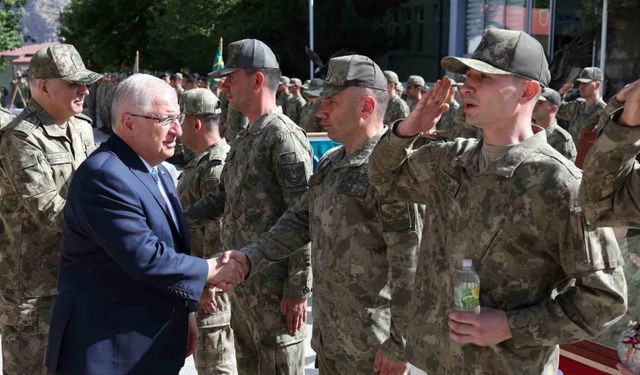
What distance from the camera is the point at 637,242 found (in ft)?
12.7

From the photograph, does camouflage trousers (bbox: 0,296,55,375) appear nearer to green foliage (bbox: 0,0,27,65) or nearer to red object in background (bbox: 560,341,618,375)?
red object in background (bbox: 560,341,618,375)

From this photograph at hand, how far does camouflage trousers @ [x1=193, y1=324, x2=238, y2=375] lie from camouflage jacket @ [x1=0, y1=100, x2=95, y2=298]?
3.40ft

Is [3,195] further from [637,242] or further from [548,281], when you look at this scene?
[637,242]

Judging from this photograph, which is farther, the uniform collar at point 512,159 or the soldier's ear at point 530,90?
the soldier's ear at point 530,90

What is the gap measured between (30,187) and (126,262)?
4.89 feet

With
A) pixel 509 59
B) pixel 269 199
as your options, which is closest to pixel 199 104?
pixel 269 199

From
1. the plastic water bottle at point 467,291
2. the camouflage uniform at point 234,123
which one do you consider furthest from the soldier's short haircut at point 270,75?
the camouflage uniform at point 234,123

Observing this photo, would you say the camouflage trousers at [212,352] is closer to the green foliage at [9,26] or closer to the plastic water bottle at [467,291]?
the plastic water bottle at [467,291]

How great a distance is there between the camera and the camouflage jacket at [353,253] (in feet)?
11.1

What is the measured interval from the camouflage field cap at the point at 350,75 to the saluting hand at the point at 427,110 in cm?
80

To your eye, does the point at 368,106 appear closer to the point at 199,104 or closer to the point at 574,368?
the point at 574,368

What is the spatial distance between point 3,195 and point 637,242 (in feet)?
11.5

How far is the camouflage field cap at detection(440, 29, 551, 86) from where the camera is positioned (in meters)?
2.64

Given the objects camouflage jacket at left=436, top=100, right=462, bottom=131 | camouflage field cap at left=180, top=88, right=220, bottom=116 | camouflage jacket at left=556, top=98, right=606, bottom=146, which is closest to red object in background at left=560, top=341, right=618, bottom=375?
camouflage field cap at left=180, top=88, right=220, bottom=116
